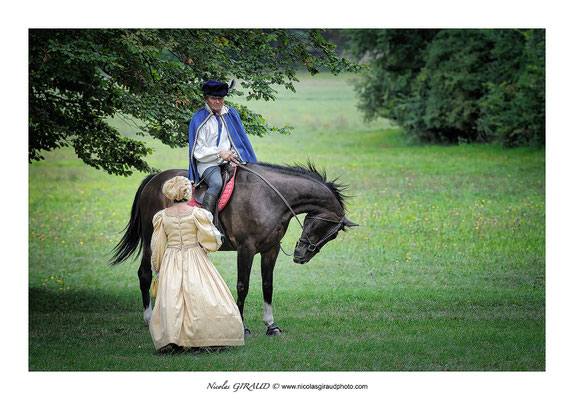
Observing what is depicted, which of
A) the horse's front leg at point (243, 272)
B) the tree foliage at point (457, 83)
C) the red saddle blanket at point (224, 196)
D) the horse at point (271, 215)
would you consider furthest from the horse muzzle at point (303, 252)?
the tree foliage at point (457, 83)

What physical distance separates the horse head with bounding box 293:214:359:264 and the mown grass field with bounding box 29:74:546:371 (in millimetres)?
956

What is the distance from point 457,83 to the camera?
23328 millimetres

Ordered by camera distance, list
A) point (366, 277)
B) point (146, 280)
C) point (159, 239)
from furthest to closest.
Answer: point (366, 277) → point (146, 280) → point (159, 239)

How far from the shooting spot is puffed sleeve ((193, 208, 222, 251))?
6512mm

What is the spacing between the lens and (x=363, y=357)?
22.0 feet

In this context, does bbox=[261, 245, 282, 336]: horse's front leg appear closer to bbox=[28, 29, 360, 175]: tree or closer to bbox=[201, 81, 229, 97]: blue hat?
bbox=[201, 81, 229, 97]: blue hat

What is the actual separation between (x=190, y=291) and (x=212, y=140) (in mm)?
1845

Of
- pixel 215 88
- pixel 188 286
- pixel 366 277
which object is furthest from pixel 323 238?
pixel 366 277

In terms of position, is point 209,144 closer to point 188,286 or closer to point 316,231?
point 316,231

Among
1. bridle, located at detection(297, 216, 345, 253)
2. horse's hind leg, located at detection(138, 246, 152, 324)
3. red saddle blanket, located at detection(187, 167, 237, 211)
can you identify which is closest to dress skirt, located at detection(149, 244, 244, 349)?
red saddle blanket, located at detection(187, 167, 237, 211)

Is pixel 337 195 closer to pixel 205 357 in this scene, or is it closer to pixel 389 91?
pixel 205 357

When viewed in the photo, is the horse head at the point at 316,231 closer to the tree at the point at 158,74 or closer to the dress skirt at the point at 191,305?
the dress skirt at the point at 191,305

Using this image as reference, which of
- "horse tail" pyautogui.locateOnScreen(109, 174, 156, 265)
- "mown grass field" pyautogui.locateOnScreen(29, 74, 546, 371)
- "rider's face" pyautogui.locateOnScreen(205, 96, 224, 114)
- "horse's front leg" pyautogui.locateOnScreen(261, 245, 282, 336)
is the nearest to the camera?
"mown grass field" pyautogui.locateOnScreen(29, 74, 546, 371)

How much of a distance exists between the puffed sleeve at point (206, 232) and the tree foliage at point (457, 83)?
1611 cm
